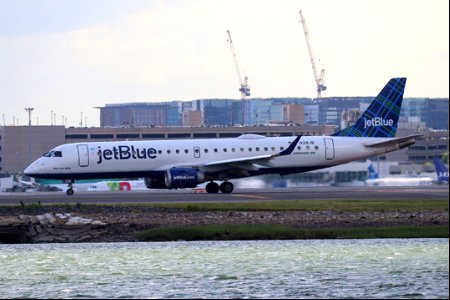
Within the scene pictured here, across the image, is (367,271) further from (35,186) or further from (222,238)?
(35,186)

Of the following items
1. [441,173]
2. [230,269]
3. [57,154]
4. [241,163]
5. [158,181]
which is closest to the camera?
[230,269]

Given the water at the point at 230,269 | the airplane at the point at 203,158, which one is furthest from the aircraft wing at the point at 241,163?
the water at the point at 230,269

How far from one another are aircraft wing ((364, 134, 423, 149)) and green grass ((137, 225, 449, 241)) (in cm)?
2767

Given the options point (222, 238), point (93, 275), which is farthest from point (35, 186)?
point (93, 275)

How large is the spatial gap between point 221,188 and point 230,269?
37399mm

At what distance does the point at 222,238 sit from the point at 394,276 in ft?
45.9

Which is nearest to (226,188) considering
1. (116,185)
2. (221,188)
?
(221,188)

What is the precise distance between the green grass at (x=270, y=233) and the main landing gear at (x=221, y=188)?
25.9 metres

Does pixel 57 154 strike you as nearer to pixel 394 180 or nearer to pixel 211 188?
pixel 211 188

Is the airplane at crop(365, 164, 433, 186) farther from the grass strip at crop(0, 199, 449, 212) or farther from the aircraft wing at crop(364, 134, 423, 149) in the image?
the grass strip at crop(0, 199, 449, 212)

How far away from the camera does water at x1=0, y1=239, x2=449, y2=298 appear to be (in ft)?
138

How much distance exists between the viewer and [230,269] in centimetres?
4784

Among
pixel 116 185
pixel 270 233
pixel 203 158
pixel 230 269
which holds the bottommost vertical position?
pixel 230 269

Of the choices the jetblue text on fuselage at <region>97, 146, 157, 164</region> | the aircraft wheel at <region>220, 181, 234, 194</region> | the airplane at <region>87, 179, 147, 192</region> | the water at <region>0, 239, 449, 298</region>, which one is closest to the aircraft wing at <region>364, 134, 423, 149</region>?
the aircraft wheel at <region>220, 181, 234, 194</region>
